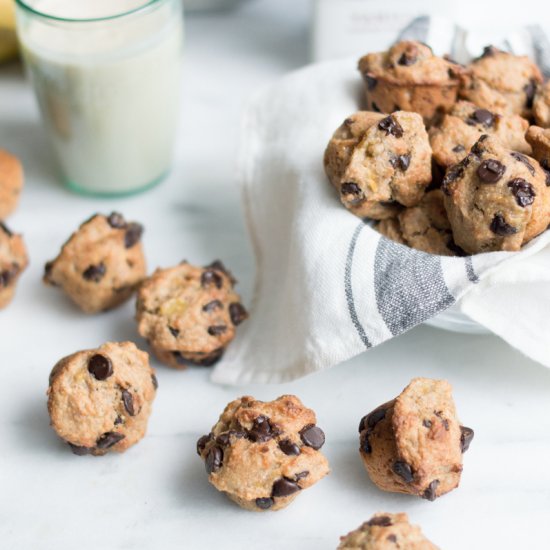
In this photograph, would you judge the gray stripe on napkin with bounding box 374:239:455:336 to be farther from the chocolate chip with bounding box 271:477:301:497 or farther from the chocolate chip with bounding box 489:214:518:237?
the chocolate chip with bounding box 271:477:301:497

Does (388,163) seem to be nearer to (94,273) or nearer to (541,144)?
(541,144)

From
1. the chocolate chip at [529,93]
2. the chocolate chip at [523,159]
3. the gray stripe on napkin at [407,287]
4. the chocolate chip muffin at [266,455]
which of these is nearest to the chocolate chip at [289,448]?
the chocolate chip muffin at [266,455]

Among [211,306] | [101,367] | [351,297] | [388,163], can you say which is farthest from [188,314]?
[388,163]

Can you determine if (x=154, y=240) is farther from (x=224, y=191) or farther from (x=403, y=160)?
(x=403, y=160)

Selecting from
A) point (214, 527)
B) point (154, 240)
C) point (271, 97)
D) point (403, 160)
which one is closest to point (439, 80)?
point (403, 160)

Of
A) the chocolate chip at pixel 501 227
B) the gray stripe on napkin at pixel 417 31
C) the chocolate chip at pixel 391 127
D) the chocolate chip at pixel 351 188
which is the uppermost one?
the chocolate chip at pixel 391 127

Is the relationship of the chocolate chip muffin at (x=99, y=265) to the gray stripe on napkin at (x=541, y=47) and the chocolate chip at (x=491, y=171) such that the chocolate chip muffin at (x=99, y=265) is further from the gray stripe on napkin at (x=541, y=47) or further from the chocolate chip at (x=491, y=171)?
the gray stripe on napkin at (x=541, y=47)
